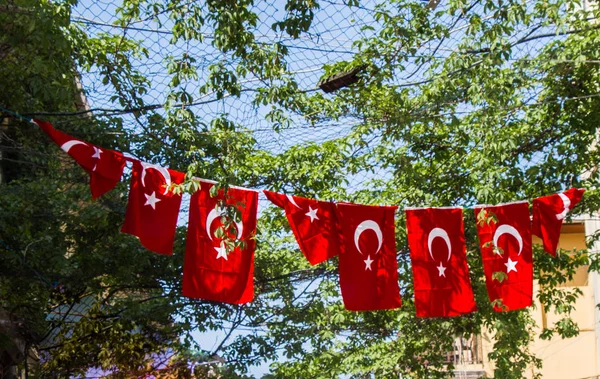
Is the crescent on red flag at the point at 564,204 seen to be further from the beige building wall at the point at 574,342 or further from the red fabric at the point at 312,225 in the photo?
the beige building wall at the point at 574,342

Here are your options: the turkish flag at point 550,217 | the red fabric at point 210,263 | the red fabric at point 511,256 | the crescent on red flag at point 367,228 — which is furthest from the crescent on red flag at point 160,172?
the turkish flag at point 550,217

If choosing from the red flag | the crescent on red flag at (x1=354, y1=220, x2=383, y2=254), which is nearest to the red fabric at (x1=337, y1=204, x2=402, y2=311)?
the crescent on red flag at (x1=354, y1=220, x2=383, y2=254)

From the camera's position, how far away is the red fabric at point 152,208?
655 centimetres

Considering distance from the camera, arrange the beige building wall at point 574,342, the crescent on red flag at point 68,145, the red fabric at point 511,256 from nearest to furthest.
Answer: the crescent on red flag at point 68,145
the red fabric at point 511,256
the beige building wall at point 574,342

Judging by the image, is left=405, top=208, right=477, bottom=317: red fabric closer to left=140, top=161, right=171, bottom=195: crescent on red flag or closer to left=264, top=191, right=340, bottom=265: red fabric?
left=264, top=191, right=340, bottom=265: red fabric

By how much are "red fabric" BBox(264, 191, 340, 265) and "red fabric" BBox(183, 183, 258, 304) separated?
0.50m

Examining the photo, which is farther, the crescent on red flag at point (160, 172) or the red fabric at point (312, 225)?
the red fabric at point (312, 225)

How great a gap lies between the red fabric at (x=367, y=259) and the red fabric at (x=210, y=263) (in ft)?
3.02

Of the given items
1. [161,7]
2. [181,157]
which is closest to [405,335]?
[181,157]

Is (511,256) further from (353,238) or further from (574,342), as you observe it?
(574,342)

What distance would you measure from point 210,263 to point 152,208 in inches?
26.5

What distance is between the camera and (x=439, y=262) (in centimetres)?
789

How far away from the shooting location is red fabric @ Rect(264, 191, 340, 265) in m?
7.45

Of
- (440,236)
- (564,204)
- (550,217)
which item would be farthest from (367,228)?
(564,204)
